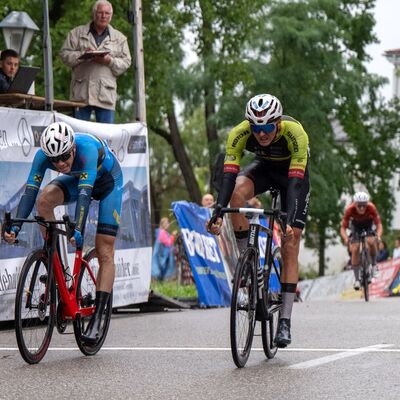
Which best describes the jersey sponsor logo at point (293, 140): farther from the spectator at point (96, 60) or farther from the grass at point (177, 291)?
the grass at point (177, 291)

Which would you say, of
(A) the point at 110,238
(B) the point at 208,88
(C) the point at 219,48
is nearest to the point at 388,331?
(A) the point at 110,238

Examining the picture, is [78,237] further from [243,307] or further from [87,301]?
[243,307]

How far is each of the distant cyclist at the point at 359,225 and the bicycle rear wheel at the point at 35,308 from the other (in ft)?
44.5

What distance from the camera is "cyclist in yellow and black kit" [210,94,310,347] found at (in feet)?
31.2

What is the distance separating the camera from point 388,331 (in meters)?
12.0

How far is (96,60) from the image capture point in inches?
595

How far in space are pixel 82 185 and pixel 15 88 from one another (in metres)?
4.57

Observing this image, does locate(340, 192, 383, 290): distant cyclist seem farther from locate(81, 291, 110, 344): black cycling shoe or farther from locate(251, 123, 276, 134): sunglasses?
locate(251, 123, 276, 134): sunglasses

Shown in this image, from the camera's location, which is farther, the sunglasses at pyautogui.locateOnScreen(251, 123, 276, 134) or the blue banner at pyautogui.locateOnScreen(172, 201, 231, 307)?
the blue banner at pyautogui.locateOnScreen(172, 201, 231, 307)

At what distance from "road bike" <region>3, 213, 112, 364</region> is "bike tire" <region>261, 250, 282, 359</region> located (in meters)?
1.34

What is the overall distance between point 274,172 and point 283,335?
124cm

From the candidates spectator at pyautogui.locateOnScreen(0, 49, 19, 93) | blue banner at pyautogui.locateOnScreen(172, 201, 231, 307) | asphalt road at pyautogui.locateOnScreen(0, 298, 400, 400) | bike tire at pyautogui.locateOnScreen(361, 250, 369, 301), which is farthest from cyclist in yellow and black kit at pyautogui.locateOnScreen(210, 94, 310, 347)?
bike tire at pyautogui.locateOnScreen(361, 250, 369, 301)

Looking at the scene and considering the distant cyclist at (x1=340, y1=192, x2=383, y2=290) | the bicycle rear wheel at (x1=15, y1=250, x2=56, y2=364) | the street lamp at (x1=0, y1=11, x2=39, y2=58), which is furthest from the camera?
the distant cyclist at (x1=340, y1=192, x2=383, y2=290)

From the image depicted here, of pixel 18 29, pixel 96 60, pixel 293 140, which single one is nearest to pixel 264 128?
pixel 293 140
